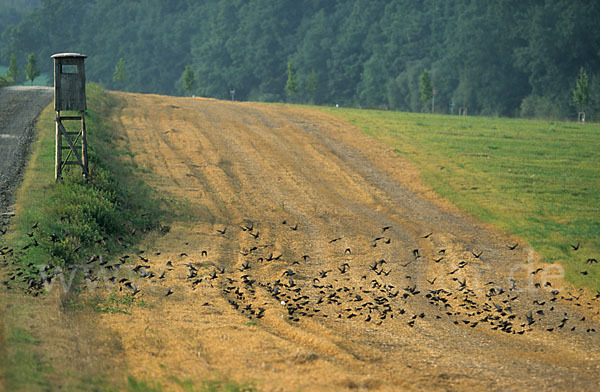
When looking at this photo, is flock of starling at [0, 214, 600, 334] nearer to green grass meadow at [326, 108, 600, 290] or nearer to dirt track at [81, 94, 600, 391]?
dirt track at [81, 94, 600, 391]

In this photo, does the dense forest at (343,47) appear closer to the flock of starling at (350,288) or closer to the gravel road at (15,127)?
the gravel road at (15,127)

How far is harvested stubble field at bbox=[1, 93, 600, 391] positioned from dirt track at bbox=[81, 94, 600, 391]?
5 centimetres

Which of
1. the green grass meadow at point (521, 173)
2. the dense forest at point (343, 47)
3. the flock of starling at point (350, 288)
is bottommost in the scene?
the flock of starling at point (350, 288)

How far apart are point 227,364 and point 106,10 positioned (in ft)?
351

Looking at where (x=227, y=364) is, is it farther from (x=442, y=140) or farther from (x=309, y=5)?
(x=309, y=5)

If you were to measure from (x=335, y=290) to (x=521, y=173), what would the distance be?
13292 mm

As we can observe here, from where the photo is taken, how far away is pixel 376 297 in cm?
1371

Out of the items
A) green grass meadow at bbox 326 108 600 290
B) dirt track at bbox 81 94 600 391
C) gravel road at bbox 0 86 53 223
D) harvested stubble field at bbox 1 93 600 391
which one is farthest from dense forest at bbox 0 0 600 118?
harvested stubble field at bbox 1 93 600 391

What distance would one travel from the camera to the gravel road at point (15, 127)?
61.3ft

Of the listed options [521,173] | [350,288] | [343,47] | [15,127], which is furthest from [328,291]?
[343,47]

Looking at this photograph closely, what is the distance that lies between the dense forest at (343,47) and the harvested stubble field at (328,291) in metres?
43.7

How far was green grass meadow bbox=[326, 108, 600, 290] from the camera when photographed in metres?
18.2

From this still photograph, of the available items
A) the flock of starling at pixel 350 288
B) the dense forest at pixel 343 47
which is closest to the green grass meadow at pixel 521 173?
the flock of starling at pixel 350 288

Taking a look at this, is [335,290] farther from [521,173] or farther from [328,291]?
[521,173]
